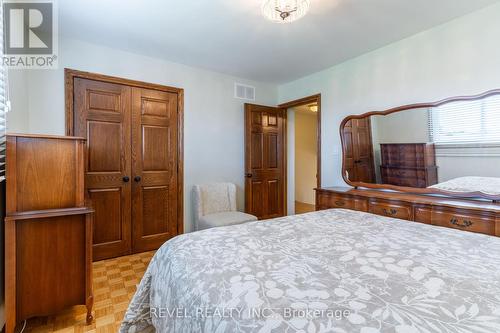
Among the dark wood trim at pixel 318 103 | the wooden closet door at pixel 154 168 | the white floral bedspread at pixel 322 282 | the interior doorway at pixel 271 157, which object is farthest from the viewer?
the interior doorway at pixel 271 157

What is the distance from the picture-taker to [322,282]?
0.82 m

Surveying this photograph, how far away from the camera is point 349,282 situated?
824 millimetres

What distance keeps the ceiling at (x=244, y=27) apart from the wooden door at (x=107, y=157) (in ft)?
1.91

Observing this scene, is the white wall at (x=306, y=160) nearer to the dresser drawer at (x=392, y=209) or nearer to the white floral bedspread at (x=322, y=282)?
the dresser drawer at (x=392, y=209)

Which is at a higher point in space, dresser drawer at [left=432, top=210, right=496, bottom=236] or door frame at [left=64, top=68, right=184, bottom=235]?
door frame at [left=64, top=68, right=184, bottom=235]

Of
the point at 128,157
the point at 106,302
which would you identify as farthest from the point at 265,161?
the point at 106,302

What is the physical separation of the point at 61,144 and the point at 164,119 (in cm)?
168

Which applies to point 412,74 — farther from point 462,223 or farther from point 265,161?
point 265,161

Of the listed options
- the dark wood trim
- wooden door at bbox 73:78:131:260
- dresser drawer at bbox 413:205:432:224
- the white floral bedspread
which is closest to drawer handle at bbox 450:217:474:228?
dresser drawer at bbox 413:205:432:224

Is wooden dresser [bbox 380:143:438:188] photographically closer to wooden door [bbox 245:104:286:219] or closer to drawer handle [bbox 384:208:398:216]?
drawer handle [bbox 384:208:398:216]

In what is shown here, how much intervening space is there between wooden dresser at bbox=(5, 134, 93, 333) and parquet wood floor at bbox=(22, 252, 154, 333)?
115mm

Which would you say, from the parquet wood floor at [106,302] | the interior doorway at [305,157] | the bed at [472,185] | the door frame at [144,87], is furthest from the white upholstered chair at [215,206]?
the interior doorway at [305,157]

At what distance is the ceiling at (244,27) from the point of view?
6.66ft

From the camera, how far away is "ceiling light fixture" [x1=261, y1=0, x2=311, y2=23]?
1701 millimetres
